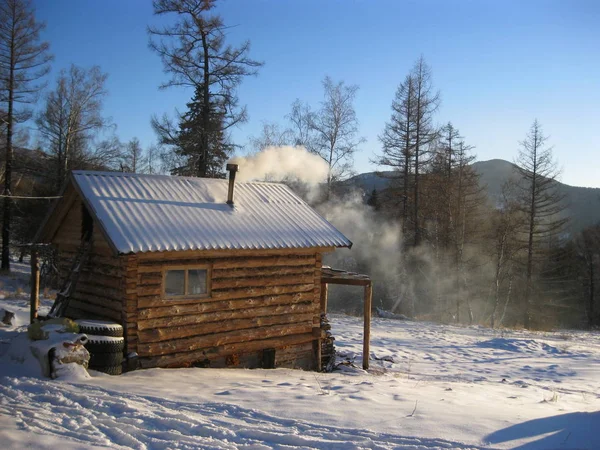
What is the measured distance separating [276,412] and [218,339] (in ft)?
14.4

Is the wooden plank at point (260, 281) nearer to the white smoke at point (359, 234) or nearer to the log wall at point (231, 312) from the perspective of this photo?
the log wall at point (231, 312)

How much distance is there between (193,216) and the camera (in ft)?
35.5

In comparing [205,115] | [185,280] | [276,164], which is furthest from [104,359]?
[205,115]

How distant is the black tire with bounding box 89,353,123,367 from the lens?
27.8ft

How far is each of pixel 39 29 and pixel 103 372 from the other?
73.6 feet

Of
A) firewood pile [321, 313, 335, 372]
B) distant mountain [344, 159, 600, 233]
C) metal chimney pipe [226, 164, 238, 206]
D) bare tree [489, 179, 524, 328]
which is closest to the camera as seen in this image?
metal chimney pipe [226, 164, 238, 206]

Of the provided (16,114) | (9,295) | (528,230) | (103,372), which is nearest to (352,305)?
(528,230)

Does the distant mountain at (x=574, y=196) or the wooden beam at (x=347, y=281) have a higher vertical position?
the distant mountain at (x=574, y=196)

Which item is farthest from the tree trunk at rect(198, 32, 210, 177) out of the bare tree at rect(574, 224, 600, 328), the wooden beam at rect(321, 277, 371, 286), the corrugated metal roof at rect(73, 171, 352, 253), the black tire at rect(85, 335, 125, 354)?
the bare tree at rect(574, 224, 600, 328)

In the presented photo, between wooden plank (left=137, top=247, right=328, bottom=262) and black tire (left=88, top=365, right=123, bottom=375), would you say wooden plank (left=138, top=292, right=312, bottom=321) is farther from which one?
black tire (left=88, top=365, right=123, bottom=375)

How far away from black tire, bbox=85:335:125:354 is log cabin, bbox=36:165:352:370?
0.57 metres

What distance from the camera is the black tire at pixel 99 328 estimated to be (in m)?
8.73

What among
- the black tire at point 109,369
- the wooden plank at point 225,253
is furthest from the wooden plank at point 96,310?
the wooden plank at point 225,253

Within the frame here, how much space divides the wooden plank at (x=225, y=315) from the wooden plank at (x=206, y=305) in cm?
7
